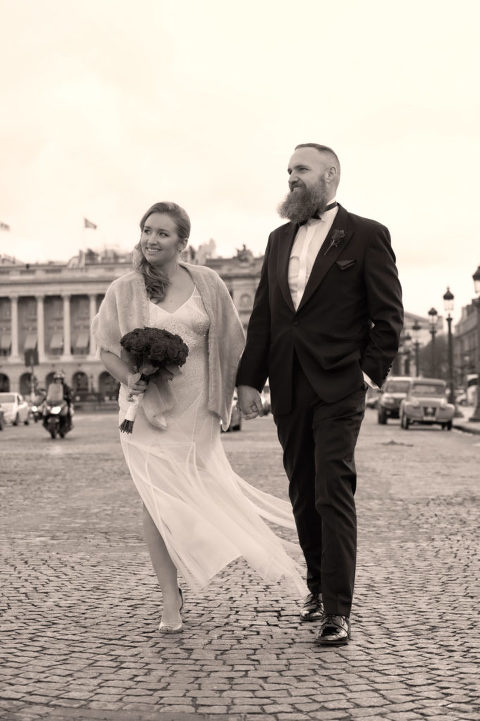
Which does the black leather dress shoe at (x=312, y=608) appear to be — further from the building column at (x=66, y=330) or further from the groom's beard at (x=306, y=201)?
the building column at (x=66, y=330)

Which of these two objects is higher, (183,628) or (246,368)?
(246,368)

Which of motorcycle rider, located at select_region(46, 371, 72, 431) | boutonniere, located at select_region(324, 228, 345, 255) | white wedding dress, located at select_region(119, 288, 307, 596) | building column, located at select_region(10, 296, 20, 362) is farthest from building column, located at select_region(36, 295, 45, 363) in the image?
boutonniere, located at select_region(324, 228, 345, 255)

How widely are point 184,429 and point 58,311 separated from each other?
13426 cm

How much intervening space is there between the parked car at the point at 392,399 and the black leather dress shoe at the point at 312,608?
35517 mm

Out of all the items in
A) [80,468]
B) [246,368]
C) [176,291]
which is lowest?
[80,468]

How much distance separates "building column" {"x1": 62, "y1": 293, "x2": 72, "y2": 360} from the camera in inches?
5241

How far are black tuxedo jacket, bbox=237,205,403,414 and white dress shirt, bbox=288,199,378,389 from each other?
41 mm

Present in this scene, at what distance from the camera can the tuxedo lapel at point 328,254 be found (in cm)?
522

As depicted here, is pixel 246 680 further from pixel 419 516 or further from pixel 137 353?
pixel 419 516

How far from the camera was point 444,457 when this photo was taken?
63.3 ft

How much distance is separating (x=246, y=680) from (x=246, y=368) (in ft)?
5.39

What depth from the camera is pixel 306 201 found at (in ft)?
17.6

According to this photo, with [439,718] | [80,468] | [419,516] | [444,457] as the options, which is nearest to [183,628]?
[439,718]

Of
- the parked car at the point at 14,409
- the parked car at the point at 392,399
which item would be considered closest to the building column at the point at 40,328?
the parked car at the point at 14,409
